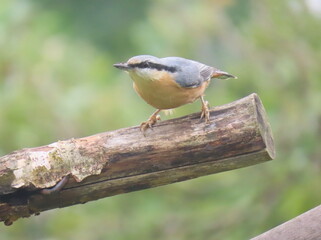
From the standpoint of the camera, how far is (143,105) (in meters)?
7.82

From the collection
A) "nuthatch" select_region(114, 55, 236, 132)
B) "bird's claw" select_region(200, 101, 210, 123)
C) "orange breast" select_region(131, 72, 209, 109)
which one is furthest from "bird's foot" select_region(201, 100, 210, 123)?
"orange breast" select_region(131, 72, 209, 109)

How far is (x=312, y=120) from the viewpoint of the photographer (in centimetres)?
556

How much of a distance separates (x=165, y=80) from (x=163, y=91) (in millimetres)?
54

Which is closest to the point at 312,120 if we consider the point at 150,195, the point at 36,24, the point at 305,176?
the point at 305,176

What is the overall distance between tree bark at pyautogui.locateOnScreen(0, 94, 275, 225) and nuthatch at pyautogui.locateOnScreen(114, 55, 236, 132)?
18.9 inches

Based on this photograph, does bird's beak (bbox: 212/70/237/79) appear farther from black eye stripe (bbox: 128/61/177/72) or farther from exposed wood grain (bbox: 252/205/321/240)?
exposed wood grain (bbox: 252/205/321/240)

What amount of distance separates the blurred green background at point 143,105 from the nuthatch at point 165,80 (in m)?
1.57

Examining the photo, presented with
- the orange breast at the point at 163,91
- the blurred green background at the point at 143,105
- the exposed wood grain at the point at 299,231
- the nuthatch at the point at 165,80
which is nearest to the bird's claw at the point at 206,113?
the nuthatch at the point at 165,80

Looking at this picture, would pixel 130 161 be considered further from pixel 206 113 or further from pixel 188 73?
pixel 188 73

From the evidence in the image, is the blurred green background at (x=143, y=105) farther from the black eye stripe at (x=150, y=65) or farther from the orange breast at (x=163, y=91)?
the black eye stripe at (x=150, y=65)

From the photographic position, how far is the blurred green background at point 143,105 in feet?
18.8

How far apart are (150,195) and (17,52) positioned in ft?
5.17

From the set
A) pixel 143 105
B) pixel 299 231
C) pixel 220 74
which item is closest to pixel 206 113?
pixel 299 231

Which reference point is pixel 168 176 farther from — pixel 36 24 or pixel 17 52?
pixel 36 24
